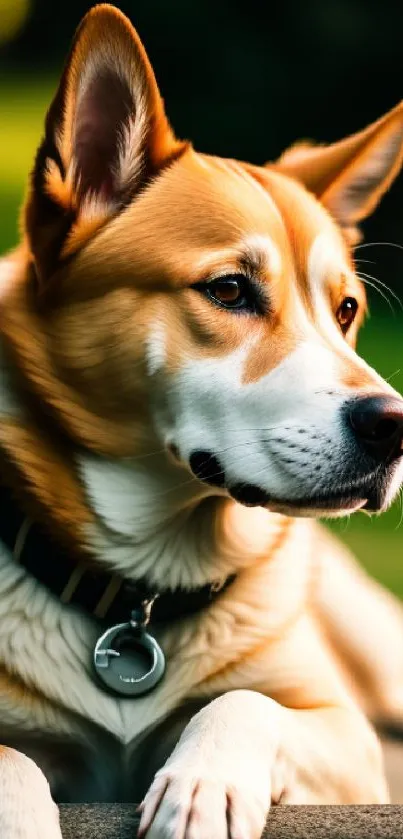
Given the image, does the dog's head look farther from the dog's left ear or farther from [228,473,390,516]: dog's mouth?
the dog's left ear

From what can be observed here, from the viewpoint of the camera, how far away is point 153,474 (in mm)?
1450

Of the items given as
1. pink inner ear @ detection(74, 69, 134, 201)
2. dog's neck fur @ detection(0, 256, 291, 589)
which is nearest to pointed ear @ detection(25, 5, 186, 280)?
pink inner ear @ detection(74, 69, 134, 201)

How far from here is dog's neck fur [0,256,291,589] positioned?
1430 mm

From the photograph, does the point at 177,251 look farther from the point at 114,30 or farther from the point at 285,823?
the point at 285,823

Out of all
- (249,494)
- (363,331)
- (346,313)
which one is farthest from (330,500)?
(363,331)

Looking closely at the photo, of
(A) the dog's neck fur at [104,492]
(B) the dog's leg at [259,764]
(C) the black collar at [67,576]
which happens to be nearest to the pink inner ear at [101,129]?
(A) the dog's neck fur at [104,492]

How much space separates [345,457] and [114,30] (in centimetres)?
62

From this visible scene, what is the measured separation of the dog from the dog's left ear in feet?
0.24

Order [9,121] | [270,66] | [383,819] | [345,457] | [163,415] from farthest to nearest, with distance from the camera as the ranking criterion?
1. [270,66]
2. [9,121]
3. [163,415]
4. [345,457]
5. [383,819]

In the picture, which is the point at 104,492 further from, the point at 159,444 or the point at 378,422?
the point at 378,422

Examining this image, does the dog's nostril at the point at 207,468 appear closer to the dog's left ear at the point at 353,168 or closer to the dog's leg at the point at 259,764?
the dog's leg at the point at 259,764

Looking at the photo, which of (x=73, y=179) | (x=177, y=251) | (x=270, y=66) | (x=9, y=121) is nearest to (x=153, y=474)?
(x=177, y=251)

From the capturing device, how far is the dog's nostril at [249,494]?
1313 mm

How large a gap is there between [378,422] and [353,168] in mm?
552
